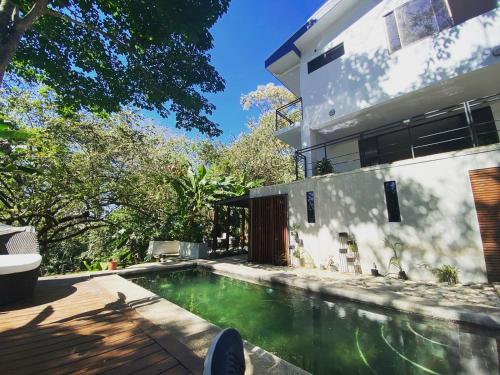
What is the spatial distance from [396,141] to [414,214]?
4.69 metres

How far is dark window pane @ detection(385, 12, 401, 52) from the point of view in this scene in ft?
30.8

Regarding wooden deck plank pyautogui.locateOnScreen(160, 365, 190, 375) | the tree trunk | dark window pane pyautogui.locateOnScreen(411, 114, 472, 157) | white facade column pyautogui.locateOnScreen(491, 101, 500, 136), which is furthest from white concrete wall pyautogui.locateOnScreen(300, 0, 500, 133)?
wooden deck plank pyautogui.locateOnScreen(160, 365, 190, 375)

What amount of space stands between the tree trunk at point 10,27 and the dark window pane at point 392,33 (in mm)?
10641

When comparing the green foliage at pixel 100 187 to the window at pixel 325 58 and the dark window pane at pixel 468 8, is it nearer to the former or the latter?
the window at pixel 325 58

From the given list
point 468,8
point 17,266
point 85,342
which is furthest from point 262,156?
point 85,342

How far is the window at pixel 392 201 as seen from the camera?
7.62 m

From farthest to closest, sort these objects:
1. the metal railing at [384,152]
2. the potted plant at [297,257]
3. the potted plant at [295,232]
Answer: the potted plant at [295,232], the potted plant at [297,257], the metal railing at [384,152]

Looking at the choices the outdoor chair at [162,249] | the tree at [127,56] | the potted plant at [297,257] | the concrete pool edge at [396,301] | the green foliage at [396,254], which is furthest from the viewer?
the outdoor chair at [162,249]

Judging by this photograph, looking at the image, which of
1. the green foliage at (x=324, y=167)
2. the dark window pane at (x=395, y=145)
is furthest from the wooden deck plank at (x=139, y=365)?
the dark window pane at (x=395, y=145)

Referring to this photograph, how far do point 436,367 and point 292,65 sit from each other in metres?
13.4

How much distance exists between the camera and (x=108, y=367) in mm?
2537

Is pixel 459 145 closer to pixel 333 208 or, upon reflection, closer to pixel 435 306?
pixel 333 208

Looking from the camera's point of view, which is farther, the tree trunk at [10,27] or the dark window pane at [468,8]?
the dark window pane at [468,8]

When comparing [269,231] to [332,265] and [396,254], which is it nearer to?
[332,265]
